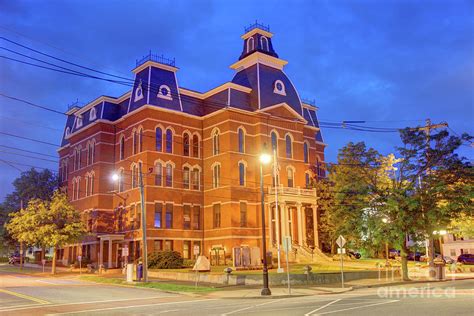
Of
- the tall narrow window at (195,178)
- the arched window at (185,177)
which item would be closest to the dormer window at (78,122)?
the arched window at (185,177)

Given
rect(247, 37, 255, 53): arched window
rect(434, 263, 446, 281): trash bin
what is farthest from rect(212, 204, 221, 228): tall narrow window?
rect(434, 263, 446, 281): trash bin

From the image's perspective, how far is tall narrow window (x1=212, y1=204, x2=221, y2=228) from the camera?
176 feet

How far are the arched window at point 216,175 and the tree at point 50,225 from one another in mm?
14601

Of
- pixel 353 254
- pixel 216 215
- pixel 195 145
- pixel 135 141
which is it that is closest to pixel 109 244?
pixel 135 141

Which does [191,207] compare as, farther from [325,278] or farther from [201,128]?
[325,278]

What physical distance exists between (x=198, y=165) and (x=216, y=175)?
9.32 ft

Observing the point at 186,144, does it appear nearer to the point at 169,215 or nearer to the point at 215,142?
the point at 215,142

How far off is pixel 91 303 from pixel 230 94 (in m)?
36.7

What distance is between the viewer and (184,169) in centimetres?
5528

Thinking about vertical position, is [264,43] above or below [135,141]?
above

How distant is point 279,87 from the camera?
5950 centimetres

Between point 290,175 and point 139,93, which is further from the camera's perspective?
point 290,175

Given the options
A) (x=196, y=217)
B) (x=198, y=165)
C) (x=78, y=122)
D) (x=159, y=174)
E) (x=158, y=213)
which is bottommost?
(x=196, y=217)

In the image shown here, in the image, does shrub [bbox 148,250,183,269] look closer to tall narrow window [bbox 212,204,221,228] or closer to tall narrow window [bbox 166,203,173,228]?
tall narrow window [bbox 166,203,173,228]
